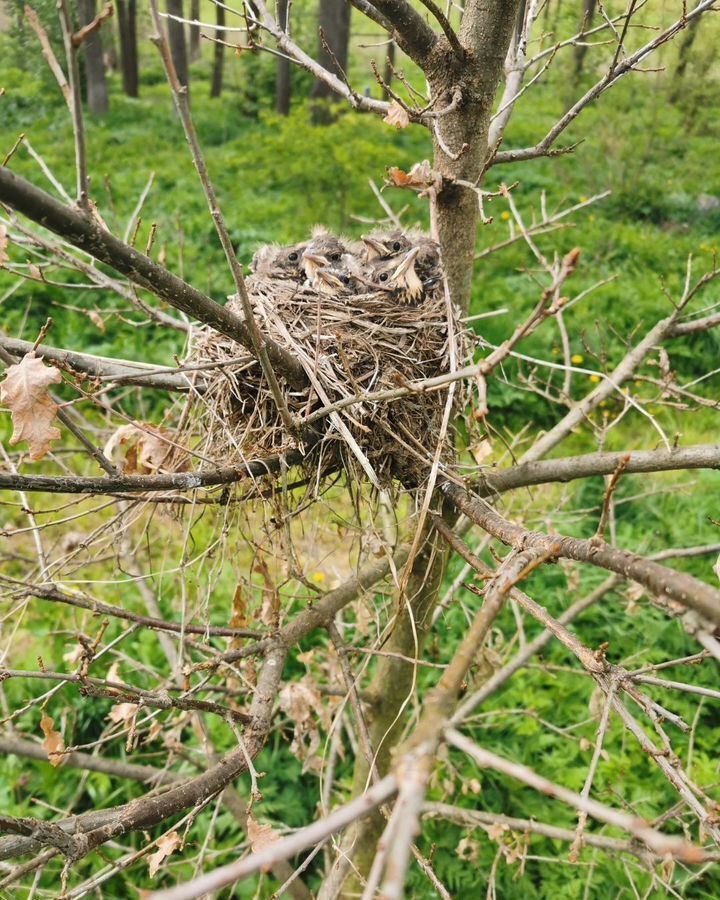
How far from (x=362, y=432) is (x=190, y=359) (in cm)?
77

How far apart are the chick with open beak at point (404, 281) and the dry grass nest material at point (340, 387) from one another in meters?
0.04

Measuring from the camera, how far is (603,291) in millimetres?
7566

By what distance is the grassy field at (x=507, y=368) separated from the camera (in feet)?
12.3

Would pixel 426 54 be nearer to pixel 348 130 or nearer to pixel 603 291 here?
pixel 603 291

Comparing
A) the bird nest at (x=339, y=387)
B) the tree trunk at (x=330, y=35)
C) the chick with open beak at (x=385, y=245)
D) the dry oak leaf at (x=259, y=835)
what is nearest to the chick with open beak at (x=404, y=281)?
the bird nest at (x=339, y=387)

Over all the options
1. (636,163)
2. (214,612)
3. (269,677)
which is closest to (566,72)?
(636,163)

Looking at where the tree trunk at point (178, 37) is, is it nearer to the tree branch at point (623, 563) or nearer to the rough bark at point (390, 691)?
the rough bark at point (390, 691)

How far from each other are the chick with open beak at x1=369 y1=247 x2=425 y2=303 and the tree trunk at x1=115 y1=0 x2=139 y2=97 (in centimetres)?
1468

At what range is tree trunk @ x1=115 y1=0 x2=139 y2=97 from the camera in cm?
1509

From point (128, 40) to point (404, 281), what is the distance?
1703 centimetres

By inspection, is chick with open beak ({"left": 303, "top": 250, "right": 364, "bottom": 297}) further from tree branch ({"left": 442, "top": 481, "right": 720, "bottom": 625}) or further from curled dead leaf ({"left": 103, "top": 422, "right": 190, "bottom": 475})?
tree branch ({"left": 442, "top": 481, "right": 720, "bottom": 625})

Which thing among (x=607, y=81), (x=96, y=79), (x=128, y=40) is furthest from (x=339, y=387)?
(x=128, y=40)

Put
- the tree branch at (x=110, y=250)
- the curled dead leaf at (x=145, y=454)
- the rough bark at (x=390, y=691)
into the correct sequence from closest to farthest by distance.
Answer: the tree branch at (x=110, y=250) < the curled dead leaf at (x=145, y=454) < the rough bark at (x=390, y=691)

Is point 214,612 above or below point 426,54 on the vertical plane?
below
